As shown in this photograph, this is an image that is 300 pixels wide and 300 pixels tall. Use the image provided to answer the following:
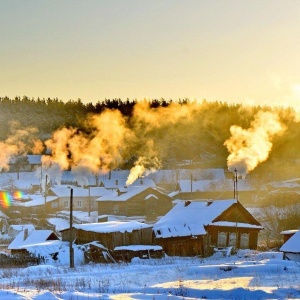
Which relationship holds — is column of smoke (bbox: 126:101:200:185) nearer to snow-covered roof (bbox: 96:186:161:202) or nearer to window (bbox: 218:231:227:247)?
snow-covered roof (bbox: 96:186:161:202)

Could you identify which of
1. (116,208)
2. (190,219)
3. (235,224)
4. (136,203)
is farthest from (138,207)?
(235,224)

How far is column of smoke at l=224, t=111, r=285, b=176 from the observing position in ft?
213

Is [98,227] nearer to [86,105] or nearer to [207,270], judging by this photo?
[207,270]

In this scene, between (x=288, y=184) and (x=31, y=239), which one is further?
(x=288, y=184)

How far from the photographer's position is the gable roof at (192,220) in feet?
160

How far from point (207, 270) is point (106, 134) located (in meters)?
64.0

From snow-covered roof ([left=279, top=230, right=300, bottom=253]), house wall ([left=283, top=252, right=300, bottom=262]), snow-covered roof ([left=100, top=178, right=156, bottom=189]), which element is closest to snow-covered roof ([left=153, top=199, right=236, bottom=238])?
house wall ([left=283, top=252, right=300, bottom=262])

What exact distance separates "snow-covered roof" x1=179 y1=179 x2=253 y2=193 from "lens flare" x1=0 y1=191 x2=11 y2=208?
97.2ft

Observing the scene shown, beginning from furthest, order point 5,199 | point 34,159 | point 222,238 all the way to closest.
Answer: point 34,159, point 5,199, point 222,238

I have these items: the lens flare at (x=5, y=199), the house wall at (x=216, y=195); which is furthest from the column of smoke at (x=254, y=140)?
the lens flare at (x=5, y=199)

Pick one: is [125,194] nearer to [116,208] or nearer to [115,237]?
[116,208]

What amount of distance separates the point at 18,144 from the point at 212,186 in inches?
2059

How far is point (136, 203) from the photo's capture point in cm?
8244

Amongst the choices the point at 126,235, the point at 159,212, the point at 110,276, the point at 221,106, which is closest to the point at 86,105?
the point at 221,106
